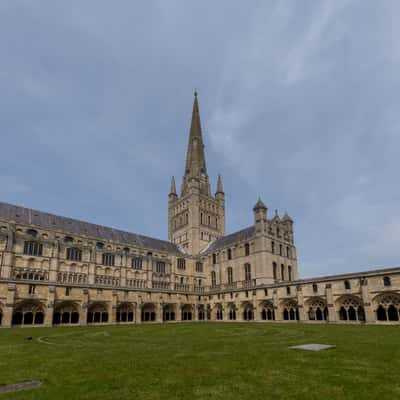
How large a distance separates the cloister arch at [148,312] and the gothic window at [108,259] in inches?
417

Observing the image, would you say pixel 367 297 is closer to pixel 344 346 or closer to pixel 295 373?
pixel 344 346

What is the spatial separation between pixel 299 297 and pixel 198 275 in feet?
103

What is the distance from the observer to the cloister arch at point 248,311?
171 ft

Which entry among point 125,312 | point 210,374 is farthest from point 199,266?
point 210,374

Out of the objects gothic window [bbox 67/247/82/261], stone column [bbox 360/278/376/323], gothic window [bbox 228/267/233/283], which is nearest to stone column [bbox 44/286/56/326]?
gothic window [bbox 67/247/82/261]

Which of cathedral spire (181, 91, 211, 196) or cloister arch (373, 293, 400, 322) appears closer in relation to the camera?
cloister arch (373, 293, 400, 322)

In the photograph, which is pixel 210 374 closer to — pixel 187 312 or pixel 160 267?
pixel 187 312

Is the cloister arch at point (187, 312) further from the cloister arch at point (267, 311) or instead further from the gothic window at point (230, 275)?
the cloister arch at point (267, 311)

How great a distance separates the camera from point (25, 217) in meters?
54.1

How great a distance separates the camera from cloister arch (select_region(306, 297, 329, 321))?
41.2 meters

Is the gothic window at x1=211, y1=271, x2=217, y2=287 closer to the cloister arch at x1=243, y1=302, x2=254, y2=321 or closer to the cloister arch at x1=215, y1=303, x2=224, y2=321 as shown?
the cloister arch at x1=215, y1=303, x2=224, y2=321

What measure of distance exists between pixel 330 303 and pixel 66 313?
38897mm

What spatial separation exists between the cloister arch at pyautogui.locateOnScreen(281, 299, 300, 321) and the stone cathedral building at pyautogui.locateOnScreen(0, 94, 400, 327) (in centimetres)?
15

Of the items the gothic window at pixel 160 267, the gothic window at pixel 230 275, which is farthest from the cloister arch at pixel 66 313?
the gothic window at pixel 230 275
